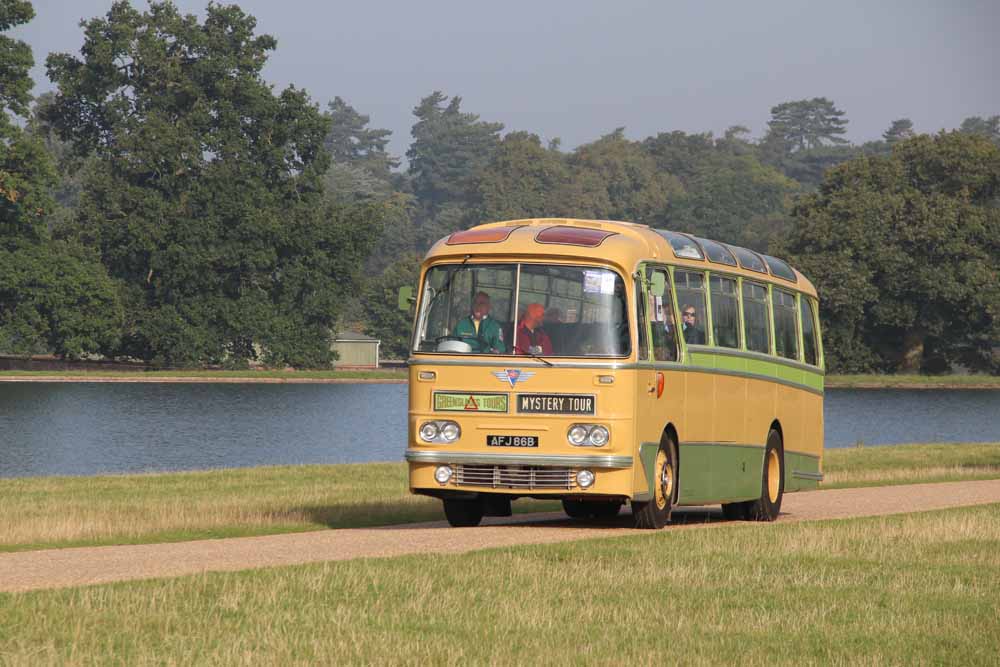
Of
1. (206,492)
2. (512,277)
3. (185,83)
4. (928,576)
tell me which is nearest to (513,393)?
(512,277)

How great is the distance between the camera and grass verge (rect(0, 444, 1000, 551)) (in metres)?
21.4

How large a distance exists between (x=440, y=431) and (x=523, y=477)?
1058 millimetres

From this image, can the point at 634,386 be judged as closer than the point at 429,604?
No

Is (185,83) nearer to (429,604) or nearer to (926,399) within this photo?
(926,399)

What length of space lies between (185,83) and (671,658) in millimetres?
98203

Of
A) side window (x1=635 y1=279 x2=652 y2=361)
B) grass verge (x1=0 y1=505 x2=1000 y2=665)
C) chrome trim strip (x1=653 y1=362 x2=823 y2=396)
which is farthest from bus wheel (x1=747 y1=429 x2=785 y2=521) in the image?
grass verge (x1=0 y1=505 x2=1000 y2=665)

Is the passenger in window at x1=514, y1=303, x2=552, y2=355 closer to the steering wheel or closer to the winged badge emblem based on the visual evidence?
the winged badge emblem

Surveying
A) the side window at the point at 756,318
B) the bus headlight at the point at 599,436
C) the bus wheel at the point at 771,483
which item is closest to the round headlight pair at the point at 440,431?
the bus headlight at the point at 599,436

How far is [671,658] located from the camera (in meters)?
11.4

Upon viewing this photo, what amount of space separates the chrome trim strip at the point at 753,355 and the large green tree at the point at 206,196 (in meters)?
77.9

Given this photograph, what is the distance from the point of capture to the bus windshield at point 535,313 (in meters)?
19.3

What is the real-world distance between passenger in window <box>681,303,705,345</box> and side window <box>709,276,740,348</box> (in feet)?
1.65

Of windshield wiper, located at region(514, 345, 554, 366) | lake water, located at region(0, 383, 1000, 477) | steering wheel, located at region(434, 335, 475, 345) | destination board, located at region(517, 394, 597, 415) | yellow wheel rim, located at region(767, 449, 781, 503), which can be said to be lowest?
lake water, located at region(0, 383, 1000, 477)

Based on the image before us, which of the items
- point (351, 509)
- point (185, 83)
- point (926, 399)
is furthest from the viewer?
point (185, 83)
